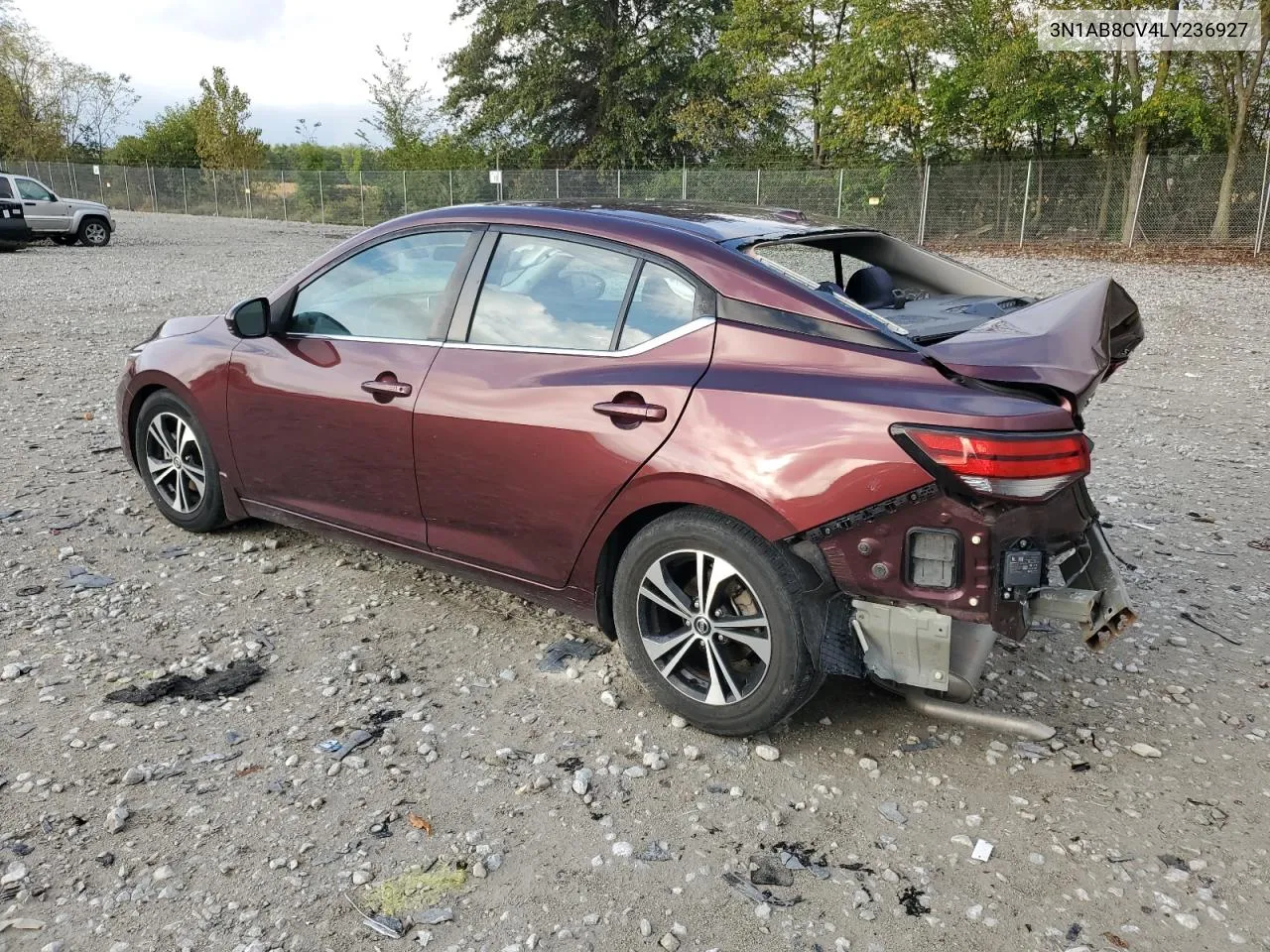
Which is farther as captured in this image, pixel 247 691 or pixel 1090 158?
pixel 1090 158

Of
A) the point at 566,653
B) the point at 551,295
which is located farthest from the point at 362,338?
the point at 566,653

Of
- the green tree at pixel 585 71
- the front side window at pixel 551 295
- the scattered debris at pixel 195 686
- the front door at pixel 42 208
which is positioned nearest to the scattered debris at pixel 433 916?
the scattered debris at pixel 195 686

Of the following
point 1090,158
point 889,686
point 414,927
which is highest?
point 1090,158

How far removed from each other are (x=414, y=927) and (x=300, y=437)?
7.92 feet

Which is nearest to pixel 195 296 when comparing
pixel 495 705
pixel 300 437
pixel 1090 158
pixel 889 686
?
pixel 300 437

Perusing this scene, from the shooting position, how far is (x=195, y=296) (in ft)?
51.2

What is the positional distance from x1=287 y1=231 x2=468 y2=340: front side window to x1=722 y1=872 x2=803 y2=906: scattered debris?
2.27 m

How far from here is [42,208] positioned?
23.9 meters

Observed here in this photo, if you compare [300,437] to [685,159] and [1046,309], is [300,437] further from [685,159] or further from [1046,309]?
[685,159]

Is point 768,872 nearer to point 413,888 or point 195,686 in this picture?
point 413,888

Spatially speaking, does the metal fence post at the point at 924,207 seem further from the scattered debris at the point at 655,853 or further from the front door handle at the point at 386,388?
the scattered debris at the point at 655,853

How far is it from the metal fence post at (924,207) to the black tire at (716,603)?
2479 cm

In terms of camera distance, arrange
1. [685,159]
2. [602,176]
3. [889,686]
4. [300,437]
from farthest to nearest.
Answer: [685,159], [602,176], [300,437], [889,686]

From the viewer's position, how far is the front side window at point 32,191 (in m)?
23.5
